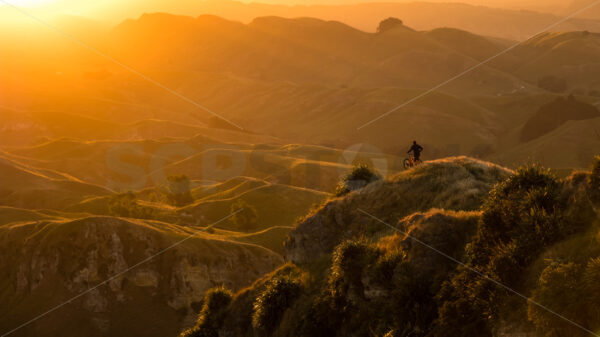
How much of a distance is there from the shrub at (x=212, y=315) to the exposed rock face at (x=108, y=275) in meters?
27.1

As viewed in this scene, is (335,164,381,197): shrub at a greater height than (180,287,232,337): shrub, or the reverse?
(335,164,381,197): shrub

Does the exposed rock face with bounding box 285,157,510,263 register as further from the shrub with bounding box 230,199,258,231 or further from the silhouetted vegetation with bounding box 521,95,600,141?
the silhouetted vegetation with bounding box 521,95,600,141

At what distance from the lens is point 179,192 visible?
102938 mm

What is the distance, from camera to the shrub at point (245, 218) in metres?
86.3

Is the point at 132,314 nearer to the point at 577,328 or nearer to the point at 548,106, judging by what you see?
the point at 577,328

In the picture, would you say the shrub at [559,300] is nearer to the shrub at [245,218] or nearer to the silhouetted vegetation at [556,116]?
the shrub at [245,218]

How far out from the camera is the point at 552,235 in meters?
17.6

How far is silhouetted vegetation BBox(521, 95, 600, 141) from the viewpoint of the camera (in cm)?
16200

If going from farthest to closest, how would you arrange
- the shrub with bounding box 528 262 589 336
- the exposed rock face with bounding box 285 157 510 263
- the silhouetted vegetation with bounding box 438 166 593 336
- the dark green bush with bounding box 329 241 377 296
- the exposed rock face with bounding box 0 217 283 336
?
the exposed rock face with bounding box 0 217 283 336, the exposed rock face with bounding box 285 157 510 263, the dark green bush with bounding box 329 241 377 296, the silhouetted vegetation with bounding box 438 166 593 336, the shrub with bounding box 528 262 589 336

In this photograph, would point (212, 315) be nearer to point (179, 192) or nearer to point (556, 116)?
point (179, 192)

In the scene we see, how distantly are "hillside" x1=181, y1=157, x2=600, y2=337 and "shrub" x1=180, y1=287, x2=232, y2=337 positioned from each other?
1.99m

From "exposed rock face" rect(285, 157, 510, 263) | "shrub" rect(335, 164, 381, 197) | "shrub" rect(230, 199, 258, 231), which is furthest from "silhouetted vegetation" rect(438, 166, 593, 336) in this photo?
"shrub" rect(230, 199, 258, 231)

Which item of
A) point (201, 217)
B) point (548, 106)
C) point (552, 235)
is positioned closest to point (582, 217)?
point (552, 235)

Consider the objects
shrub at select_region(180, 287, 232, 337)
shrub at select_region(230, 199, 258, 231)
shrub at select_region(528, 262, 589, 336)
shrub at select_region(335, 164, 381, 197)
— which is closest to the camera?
shrub at select_region(528, 262, 589, 336)
